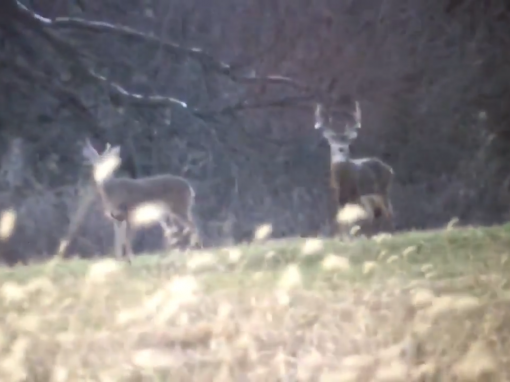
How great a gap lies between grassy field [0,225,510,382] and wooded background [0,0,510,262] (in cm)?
12

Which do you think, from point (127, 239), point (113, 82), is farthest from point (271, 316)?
point (113, 82)

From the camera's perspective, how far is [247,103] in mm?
1218

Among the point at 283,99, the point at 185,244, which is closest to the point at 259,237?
the point at 185,244

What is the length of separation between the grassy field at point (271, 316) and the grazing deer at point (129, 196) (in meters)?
0.09

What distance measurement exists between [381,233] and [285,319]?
52cm

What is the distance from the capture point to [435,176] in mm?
1249

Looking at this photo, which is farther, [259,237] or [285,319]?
[259,237]

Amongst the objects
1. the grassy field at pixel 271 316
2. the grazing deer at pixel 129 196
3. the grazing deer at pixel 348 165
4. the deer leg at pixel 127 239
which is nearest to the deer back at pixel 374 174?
the grazing deer at pixel 348 165

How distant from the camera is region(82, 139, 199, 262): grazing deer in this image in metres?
1.18

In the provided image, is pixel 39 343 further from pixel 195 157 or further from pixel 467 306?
pixel 195 157

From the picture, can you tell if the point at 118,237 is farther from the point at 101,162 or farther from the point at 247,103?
the point at 247,103

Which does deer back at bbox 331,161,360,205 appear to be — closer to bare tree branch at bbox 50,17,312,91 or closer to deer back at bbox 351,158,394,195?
deer back at bbox 351,158,394,195

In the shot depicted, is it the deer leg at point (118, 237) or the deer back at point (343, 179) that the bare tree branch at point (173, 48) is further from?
the deer leg at point (118, 237)

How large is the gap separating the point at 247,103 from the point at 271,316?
57cm
